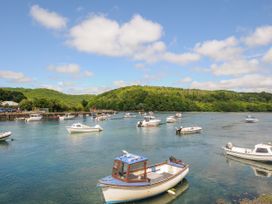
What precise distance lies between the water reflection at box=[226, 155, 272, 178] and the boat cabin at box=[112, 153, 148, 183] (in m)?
17.0

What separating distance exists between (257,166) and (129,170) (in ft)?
72.5

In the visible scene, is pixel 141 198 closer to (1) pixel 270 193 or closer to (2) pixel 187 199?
(2) pixel 187 199

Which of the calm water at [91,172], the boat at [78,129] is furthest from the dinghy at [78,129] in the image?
the calm water at [91,172]

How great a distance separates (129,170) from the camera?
2316 centimetres

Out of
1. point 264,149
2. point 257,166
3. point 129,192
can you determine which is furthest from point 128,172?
point 264,149

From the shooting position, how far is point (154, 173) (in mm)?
27844

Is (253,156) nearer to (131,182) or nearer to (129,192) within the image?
(131,182)

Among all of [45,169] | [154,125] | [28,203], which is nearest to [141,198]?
[28,203]

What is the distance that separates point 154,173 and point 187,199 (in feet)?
15.2

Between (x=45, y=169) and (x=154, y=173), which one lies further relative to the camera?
(x=45, y=169)

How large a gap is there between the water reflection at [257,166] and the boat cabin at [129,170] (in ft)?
55.7

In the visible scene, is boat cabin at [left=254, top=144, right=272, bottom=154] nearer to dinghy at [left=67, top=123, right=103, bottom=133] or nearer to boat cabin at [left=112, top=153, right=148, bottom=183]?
boat cabin at [left=112, top=153, right=148, bottom=183]

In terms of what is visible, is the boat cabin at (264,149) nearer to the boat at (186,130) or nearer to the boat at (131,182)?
the boat at (131,182)

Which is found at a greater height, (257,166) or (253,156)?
(253,156)
